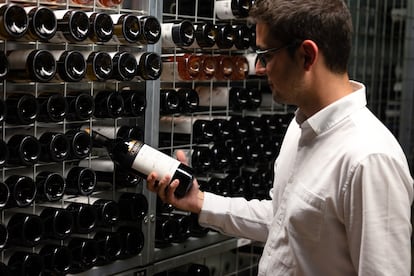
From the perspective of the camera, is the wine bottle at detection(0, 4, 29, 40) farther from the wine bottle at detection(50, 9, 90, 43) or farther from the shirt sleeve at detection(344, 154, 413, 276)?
the shirt sleeve at detection(344, 154, 413, 276)

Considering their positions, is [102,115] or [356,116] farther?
[102,115]

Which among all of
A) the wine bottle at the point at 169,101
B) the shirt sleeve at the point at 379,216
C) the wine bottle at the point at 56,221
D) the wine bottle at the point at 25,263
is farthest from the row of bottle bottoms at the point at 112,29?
the shirt sleeve at the point at 379,216

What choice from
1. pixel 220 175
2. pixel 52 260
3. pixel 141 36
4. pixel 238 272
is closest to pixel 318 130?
pixel 141 36

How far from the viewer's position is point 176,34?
2395 mm

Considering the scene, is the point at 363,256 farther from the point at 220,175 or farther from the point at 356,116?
the point at 220,175

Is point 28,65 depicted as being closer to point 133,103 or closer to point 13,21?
point 13,21

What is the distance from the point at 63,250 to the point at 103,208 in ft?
0.65

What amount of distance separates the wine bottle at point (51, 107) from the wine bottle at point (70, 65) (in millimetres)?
57

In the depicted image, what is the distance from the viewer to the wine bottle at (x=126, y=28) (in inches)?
85.0

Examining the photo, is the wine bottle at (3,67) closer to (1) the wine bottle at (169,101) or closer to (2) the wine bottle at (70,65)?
(2) the wine bottle at (70,65)

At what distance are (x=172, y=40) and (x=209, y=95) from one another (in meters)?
0.37

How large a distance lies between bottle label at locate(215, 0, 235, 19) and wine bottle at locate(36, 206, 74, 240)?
1012mm

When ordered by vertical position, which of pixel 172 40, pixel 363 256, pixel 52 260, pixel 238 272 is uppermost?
pixel 172 40

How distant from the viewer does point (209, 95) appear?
271 centimetres
